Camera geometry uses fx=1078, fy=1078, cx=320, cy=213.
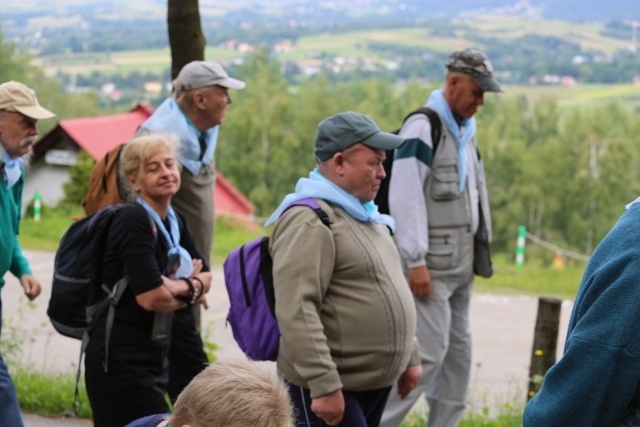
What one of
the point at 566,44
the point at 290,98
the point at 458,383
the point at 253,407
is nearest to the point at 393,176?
the point at 458,383

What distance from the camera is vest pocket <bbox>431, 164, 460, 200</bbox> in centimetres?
570

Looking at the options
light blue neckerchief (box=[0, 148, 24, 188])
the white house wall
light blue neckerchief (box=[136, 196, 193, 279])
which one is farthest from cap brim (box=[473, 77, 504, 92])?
Result: the white house wall

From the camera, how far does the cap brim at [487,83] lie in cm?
573

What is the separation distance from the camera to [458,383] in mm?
6012

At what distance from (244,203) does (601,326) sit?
38.9m

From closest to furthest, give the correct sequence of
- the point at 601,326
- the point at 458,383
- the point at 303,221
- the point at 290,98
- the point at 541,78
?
1. the point at 601,326
2. the point at 303,221
3. the point at 458,383
4. the point at 290,98
5. the point at 541,78

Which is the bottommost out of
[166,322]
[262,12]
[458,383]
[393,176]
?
[262,12]

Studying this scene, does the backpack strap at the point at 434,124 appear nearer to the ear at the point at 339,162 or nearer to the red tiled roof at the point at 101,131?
the ear at the point at 339,162

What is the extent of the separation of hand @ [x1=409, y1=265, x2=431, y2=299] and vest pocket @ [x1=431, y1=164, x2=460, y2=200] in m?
0.41

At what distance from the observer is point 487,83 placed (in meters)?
5.73

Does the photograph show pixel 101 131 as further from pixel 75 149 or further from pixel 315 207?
pixel 315 207

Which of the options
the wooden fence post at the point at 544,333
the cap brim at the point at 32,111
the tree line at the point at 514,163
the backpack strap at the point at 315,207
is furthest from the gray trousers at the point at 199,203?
the tree line at the point at 514,163

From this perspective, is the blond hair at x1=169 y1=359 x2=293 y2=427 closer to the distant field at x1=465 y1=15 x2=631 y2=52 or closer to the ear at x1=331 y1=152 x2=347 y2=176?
the ear at x1=331 y1=152 x2=347 y2=176

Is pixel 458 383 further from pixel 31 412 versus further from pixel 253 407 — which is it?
pixel 253 407
